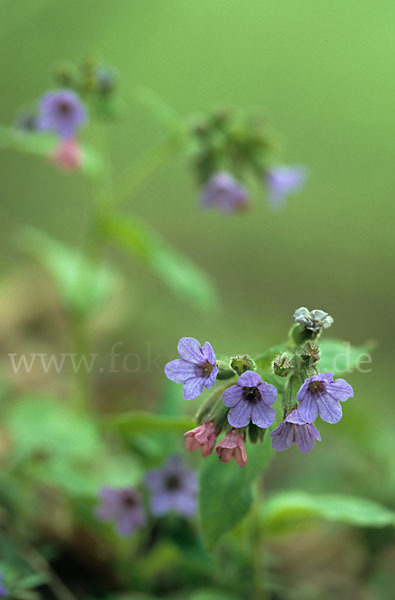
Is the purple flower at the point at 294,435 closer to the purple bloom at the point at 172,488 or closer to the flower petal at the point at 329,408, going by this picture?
the flower petal at the point at 329,408

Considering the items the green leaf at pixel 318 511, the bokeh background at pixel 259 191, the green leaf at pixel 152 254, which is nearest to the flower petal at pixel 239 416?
the green leaf at pixel 318 511

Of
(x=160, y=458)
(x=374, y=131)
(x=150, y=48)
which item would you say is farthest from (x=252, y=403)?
(x=150, y=48)

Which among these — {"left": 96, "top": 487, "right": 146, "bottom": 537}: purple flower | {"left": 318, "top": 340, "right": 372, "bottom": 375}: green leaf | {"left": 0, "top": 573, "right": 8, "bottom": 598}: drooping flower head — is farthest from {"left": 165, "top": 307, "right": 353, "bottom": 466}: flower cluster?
{"left": 96, "top": 487, "right": 146, "bottom": 537}: purple flower

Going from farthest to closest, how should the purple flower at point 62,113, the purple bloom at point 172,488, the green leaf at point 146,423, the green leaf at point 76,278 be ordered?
the green leaf at point 76,278, the purple flower at point 62,113, the purple bloom at point 172,488, the green leaf at point 146,423

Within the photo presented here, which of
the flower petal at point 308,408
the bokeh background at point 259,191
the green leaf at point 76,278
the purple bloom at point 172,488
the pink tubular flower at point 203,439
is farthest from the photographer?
the bokeh background at point 259,191

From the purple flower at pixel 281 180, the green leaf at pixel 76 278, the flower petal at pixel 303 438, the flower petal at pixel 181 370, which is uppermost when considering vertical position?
the purple flower at pixel 281 180

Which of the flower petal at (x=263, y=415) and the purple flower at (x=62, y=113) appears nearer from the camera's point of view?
the flower petal at (x=263, y=415)

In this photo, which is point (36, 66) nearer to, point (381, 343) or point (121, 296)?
point (121, 296)
